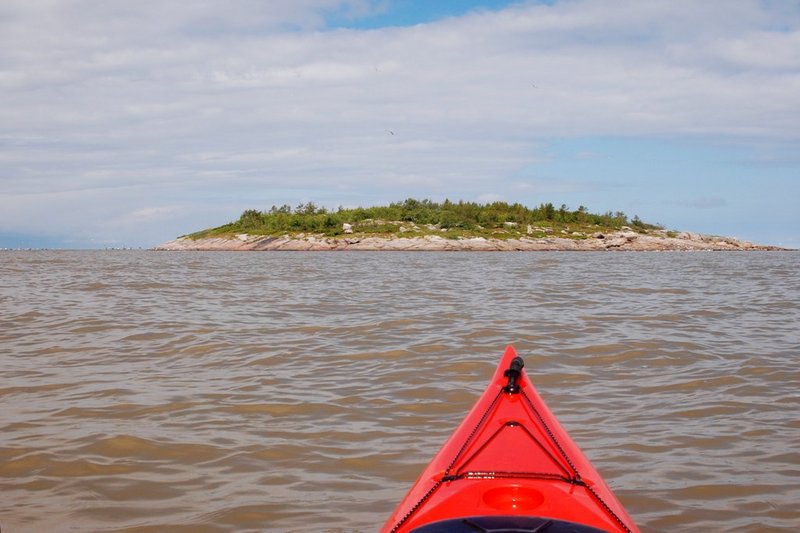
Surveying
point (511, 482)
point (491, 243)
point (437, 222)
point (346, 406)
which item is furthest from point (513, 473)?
point (437, 222)

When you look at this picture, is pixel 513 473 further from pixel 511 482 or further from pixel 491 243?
pixel 491 243

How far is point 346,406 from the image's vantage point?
692cm

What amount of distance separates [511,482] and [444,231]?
63629 millimetres

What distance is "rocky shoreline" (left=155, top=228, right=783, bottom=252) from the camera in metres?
62.8

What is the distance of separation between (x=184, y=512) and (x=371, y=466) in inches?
56.0

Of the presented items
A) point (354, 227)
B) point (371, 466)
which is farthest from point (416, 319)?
point (354, 227)

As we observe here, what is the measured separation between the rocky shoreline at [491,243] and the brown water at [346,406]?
4852cm

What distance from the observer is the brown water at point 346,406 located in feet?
15.5

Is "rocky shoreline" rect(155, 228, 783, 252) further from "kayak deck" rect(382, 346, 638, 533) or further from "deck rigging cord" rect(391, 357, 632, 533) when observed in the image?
"kayak deck" rect(382, 346, 638, 533)

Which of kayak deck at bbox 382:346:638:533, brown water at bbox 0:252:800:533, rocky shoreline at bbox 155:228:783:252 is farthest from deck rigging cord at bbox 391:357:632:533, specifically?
rocky shoreline at bbox 155:228:783:252

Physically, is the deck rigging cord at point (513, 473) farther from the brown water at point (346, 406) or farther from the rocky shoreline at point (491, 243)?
the rocky shoreline at point (491, 243)

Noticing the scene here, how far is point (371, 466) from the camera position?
5.38 m

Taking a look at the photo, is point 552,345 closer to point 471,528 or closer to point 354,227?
point 471,528

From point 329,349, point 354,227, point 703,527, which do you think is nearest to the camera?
point 703,527
